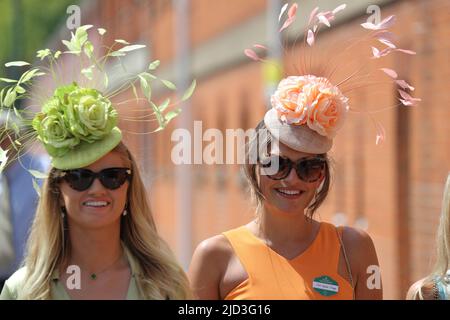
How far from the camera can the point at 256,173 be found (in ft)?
14.9

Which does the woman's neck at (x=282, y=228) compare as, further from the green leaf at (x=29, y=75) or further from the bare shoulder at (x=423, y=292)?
the green leaf at (x=29, y=75)

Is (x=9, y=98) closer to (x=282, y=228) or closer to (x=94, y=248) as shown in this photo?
(x=94, y=248)

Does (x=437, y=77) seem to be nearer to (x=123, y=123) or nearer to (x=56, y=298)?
(x=123, y=123)

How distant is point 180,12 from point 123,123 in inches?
584

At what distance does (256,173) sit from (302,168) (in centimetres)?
22

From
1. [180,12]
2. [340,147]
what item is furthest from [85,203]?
[180,12]

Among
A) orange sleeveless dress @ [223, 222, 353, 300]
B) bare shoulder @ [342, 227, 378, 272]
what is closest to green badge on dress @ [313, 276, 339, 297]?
orange sleeveless dress @ [223, 222, 353, 300]

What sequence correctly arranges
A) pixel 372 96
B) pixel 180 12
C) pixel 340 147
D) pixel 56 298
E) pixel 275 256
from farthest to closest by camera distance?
pixel 180 12, pixel 340 147, pixel 372 96, pixel 275 256, pixel 56 298

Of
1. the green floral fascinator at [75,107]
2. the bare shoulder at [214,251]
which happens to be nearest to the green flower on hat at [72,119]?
the green floral fascinator at [75,107]

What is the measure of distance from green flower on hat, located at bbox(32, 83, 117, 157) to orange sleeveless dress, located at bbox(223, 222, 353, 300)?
2.26ft

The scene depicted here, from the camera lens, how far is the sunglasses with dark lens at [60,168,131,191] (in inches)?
168

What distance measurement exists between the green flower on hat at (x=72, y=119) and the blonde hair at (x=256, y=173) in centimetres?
60

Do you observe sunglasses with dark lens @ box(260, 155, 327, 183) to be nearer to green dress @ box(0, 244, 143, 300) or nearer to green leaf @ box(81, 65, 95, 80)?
green dress @ box(0, 244, 143, 300)

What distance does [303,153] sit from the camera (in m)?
4.43
